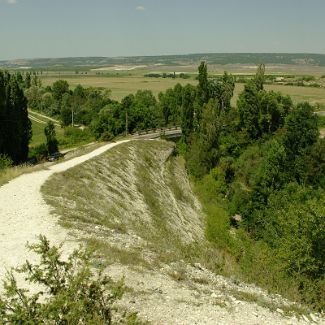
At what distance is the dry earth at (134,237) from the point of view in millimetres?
14797

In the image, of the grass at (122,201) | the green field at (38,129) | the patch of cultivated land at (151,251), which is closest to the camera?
the patch of cultivated land at (151,251)

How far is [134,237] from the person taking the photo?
2336 centimetres

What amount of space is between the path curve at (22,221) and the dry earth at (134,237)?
2.0 inches

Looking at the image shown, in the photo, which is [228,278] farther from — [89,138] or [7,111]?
[89,138]

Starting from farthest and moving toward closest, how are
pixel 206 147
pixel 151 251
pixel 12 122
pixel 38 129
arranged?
pixel 38 129 → pixel 206 147 → pixel 12 122 → pixel 151 251

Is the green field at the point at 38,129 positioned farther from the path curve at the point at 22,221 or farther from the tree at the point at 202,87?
the path curve at the point at 22,221

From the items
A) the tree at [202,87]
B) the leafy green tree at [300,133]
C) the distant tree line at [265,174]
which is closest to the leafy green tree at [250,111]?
the distant tree line at [265,174]

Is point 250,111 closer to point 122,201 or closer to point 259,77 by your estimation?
point 259,77

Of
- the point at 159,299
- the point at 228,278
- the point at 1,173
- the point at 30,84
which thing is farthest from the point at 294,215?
the point at 30,84

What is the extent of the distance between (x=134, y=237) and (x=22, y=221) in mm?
6269

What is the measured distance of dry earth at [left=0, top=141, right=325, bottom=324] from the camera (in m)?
14.8

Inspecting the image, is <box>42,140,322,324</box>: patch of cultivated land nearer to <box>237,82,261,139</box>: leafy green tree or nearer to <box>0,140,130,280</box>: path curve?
<box>0,140,130,280</box>: path curve

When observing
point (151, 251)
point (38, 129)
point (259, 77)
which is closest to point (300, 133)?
point (259, 77)

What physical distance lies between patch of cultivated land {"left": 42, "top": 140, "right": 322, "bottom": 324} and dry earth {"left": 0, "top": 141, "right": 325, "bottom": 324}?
0.04 metres
